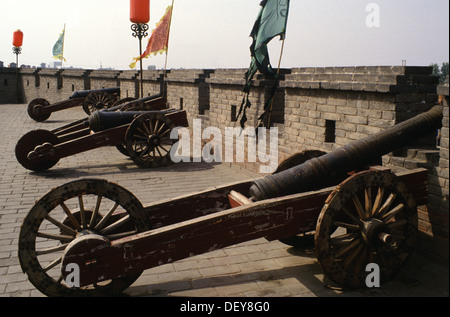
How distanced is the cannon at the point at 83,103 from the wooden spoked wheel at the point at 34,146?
6.93 metres

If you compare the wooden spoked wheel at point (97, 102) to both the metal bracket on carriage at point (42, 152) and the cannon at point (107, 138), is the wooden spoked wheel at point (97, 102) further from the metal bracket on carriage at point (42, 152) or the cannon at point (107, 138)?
the metal bracket on carriage at point (42, 152)

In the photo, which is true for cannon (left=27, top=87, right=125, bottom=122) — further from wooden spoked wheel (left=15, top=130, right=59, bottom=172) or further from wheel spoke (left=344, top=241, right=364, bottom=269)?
wheel spoke (left=344, top=241, right=364, bottom=269)

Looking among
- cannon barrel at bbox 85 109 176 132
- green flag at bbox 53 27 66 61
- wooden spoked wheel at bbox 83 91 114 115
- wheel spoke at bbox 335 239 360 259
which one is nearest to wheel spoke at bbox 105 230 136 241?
wheel spoke at bbox 335 239 360 259

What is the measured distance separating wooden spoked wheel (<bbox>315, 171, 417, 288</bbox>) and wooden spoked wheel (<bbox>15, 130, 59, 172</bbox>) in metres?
6.16

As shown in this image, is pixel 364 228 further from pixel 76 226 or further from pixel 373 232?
pixel 76 226

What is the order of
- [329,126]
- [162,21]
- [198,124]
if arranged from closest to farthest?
[329,126] → [198,124] → [162,21]

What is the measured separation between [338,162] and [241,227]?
106 cm

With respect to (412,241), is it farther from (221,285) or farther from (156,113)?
(156,113)

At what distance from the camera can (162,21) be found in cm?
1300

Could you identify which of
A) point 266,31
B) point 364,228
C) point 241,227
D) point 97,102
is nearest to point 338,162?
point 364,228

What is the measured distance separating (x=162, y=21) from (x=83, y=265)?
426 inches

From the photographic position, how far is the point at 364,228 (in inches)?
136

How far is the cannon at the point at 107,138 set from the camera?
324 inches
